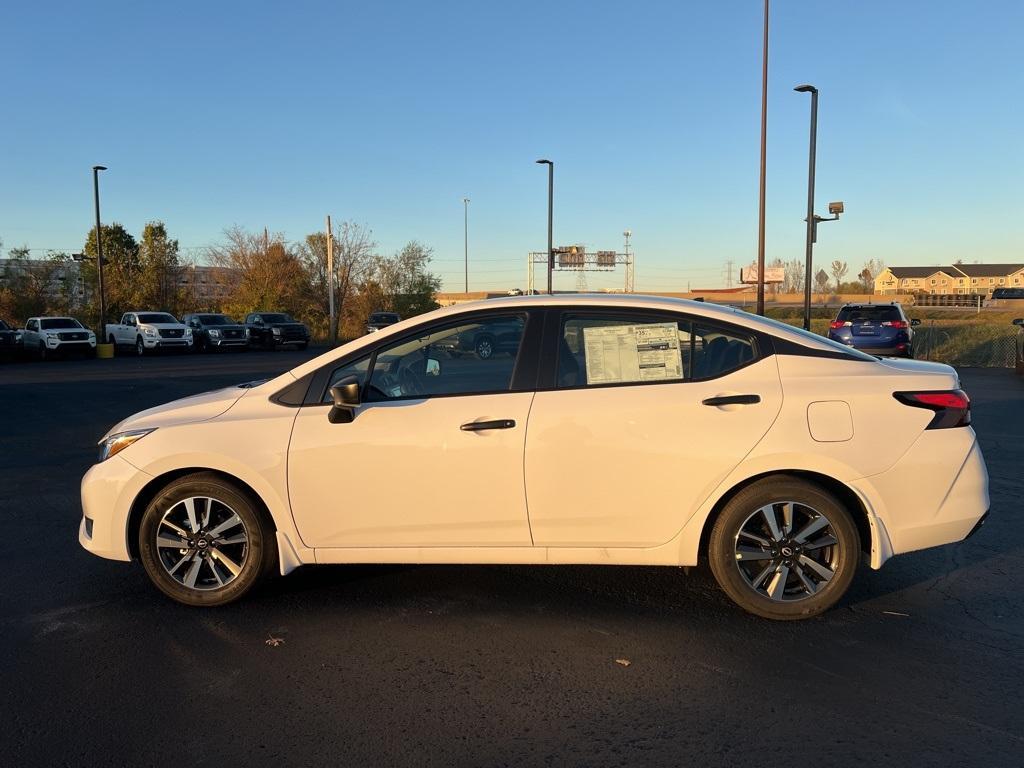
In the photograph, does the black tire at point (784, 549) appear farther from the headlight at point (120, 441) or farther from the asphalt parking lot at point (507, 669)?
the headlight at point (120, 441)

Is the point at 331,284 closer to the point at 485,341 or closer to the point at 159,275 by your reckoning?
the point at 159,275

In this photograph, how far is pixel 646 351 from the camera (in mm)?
Answer: 4328

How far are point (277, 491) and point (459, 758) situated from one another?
1857 millimetres

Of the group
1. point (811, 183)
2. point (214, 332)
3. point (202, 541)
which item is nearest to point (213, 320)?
point (214, 332)

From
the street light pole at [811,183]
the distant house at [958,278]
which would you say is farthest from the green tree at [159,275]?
the distant house at [958,278]

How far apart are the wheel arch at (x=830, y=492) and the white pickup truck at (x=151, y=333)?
31989 millimetres

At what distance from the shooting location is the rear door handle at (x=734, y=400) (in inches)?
162

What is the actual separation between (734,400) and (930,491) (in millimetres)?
1094

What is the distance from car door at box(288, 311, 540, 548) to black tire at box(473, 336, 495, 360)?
0.03 metres

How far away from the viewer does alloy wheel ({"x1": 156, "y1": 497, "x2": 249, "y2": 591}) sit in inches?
174

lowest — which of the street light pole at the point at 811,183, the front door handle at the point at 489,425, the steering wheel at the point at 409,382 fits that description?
the front door handle at the point at 489,425

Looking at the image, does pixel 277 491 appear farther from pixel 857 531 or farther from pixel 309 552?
pixel 857 531

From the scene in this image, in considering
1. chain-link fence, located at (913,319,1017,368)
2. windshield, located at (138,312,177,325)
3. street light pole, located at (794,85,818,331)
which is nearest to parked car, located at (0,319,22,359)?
windshield, located at (138,312,177,325)

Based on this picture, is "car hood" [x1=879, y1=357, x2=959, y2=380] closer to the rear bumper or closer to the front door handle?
the rear bumper
